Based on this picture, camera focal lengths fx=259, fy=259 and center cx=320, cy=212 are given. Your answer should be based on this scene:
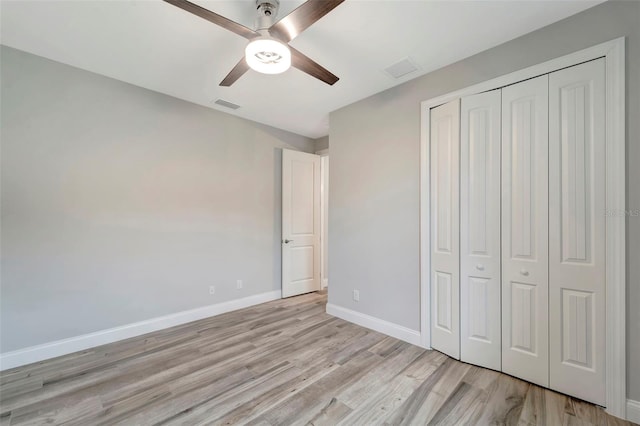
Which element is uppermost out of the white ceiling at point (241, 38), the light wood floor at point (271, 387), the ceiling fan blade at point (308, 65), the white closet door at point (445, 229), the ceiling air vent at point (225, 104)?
the white ceiling at point (241, 38)

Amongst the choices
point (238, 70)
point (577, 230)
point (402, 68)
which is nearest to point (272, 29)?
point (238, 70)

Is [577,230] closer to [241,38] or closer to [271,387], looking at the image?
[271,387]

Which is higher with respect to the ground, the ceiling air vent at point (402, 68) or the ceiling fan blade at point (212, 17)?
the ceiling air vent at point (402, 68)

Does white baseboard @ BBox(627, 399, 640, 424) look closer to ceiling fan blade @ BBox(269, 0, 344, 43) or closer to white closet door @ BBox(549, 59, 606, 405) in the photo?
white closet door @ BBox(549, 59, 606, 405)

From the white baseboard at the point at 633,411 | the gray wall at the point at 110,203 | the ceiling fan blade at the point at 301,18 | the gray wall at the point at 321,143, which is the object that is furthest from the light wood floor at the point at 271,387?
the gray wall at the point at 321,143

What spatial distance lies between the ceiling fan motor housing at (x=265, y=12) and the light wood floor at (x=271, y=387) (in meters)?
2.58

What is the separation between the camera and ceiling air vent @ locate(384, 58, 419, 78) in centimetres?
242

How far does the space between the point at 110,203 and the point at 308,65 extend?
2.47 m

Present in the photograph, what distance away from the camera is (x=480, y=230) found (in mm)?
2258

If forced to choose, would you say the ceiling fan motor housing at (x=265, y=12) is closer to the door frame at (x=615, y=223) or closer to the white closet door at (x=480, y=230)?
the white closet door at (x=480, y=230)

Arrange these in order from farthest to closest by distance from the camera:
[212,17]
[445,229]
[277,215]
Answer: [277,215] < [445,229] < [212,17]

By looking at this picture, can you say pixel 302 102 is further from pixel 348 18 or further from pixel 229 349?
pixel 229 349

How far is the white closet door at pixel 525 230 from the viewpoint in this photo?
1.97m

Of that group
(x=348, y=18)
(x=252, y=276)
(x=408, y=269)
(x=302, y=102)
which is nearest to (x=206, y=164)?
(x=302, y=102)
